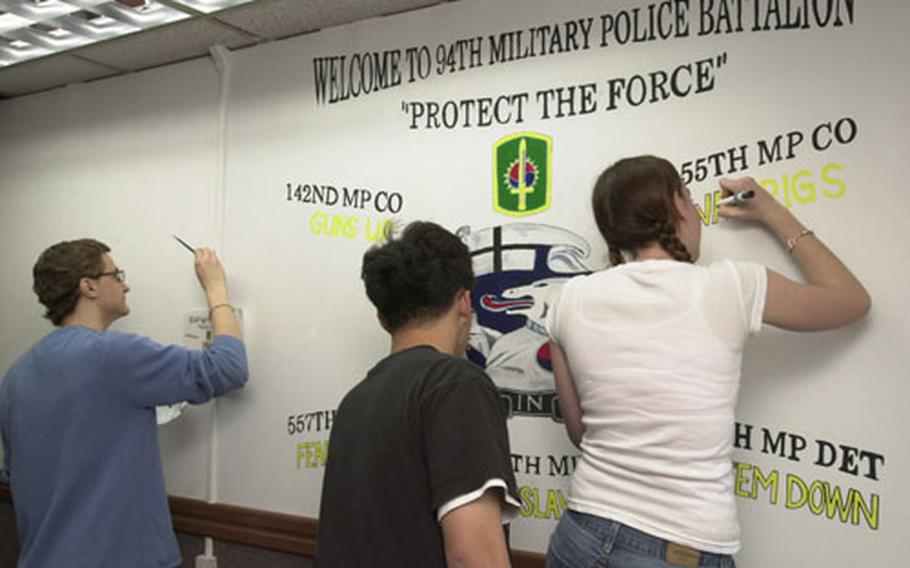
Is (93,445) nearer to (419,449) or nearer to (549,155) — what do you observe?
(419,449)

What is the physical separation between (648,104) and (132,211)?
5.25 feet

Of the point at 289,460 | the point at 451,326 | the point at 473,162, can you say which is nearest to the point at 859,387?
the point at 451,326

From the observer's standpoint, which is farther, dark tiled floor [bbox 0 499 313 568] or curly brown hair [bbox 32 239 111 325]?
dark tiled floor [bbox 0 499 313 568]

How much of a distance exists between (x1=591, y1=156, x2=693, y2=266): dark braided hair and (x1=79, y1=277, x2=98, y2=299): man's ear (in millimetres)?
1291

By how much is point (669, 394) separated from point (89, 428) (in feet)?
4.26

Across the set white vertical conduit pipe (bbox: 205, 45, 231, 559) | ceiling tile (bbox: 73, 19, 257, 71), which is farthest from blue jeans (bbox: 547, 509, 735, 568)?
ceiling tile (bbox: 73, 19, 257, 71)

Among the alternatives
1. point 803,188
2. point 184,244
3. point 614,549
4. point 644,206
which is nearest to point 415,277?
point 644,206

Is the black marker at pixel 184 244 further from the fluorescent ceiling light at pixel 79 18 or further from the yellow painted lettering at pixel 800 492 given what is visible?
the yellow painted lettering at pixel 800 492

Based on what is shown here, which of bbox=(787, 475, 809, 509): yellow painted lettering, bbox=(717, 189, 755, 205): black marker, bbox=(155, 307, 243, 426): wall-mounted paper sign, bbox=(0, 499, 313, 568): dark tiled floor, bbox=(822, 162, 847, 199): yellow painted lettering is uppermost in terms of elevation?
bbox=(822, 162, 847, 199): yellow painted lettering

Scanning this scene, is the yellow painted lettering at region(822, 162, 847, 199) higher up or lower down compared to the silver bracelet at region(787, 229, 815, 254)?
higher up

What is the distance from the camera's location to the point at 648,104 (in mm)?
1538

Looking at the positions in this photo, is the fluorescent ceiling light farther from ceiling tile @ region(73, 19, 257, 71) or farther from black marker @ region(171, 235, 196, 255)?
black marker @ region(171, 235, 196, 255)

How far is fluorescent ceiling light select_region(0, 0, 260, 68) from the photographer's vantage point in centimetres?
180

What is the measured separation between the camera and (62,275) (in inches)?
71.2
